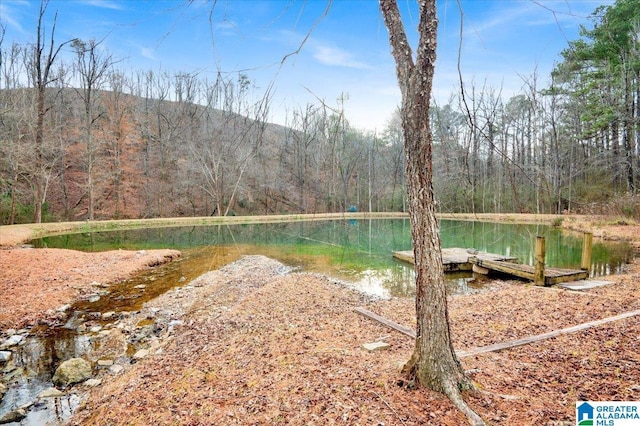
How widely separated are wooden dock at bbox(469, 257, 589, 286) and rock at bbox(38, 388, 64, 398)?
11.0 metres

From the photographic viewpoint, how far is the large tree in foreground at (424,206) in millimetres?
3051

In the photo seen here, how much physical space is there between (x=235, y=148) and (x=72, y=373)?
793 inches

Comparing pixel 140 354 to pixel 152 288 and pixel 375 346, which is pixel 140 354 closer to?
pixel 375 346

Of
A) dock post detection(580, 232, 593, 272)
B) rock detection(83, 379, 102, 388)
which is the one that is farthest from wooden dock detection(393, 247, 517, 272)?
rock detection(83, 379, 102, 388)

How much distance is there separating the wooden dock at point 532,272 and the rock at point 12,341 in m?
12.3

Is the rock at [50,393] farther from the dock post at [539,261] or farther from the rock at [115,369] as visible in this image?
the dock post at [539,261]

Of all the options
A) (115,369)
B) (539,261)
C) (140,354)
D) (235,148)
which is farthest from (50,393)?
(235,148)

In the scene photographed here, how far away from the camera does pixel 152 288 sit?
33.8ft

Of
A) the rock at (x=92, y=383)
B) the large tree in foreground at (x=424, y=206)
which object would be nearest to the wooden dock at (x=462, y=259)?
the large tree in foreground at (x=424, y=206)

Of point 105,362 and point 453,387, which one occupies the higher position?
point 453,387

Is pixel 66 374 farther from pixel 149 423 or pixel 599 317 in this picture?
pixel 599 317

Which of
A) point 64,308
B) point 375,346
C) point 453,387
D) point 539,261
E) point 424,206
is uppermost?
point 424,206

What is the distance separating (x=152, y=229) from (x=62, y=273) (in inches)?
633

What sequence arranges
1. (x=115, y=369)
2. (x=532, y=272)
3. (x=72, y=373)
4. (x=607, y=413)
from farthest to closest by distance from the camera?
(x=532, y=272) < (x=115, y=369) < (x=72, y=373) < (x=607, y=413)
